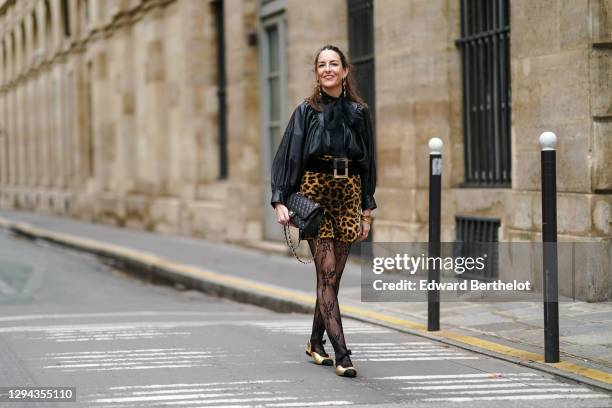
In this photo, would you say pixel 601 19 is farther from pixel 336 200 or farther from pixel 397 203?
pixel 397 203

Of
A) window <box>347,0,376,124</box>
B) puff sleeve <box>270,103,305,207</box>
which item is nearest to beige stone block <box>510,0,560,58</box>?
window <box>347,0,376,124</box>

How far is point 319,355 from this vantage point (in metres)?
6.95

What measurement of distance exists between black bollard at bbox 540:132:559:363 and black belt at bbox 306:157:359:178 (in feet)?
4.11

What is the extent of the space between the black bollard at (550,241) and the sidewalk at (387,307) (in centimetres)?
14

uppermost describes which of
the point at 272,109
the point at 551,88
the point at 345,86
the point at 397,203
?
the point at 272,109

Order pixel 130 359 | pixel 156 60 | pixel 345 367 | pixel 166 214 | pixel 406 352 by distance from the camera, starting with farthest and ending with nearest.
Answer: pixel 156 60 < pixel 166 214 < pixel 406 352 < pixel 130 359 < pixel 345 367

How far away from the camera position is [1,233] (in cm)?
2714

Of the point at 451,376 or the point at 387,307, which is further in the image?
the point at 387,307

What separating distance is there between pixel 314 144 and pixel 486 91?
553cm

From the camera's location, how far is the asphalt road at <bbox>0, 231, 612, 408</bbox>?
5906 mm

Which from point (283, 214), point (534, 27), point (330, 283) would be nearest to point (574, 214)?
point (534, 27)

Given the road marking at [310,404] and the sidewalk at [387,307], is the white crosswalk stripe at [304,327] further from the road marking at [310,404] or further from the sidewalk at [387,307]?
the road marking at [310,404]

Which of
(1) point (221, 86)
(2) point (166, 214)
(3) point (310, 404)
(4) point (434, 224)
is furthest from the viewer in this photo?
(2) point (166, 214)

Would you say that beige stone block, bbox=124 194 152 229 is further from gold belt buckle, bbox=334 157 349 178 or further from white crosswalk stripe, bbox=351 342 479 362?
gold belt buckle, bbox=334 157 349 178
